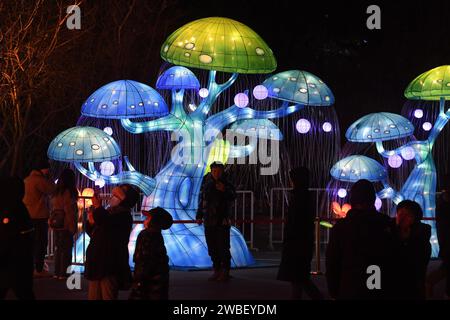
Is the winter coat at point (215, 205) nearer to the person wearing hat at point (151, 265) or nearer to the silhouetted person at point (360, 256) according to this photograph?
the person wearing hat at point (151, 265)

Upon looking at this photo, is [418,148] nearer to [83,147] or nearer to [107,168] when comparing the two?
[107,168]

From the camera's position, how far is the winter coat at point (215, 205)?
14516mm

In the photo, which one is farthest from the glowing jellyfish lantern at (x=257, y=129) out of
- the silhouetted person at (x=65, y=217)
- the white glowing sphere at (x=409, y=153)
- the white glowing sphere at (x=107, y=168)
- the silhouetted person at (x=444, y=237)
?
the silhouetted person at (x=444, y=237)

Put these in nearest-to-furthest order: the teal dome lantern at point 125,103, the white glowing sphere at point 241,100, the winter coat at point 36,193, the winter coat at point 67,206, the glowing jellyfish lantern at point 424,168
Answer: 1. the winter coat at point 36,193
2. the winter coat at point 67,206
3. the teal dome lantern at point 125,103
4. the white glowing sphere at point 241,100
5. the glowing jellyfish lantern at point 424,168

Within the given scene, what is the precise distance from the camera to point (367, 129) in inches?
791

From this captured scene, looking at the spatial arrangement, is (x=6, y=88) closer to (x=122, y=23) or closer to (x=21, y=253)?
(x=122, y=23)

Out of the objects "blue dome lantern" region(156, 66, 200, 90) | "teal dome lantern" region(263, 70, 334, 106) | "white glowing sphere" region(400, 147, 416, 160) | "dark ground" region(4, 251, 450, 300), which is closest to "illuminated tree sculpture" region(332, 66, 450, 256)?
"white glowing sphere" region(400, 147, 416, 160)

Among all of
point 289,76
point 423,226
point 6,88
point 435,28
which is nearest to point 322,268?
point 289,76

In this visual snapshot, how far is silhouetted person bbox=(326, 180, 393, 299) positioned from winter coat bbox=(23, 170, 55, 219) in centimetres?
700

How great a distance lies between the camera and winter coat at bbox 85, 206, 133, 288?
1017 centimetres

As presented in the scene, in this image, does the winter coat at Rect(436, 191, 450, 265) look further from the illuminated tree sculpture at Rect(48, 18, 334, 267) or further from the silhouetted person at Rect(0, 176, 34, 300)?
the illuminated tree sculpture at Rect(48, 18, 334, 267)

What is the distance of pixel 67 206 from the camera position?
47.4ft

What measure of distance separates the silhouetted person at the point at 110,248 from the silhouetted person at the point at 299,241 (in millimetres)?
1905

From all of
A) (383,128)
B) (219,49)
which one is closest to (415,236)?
(219,49)
